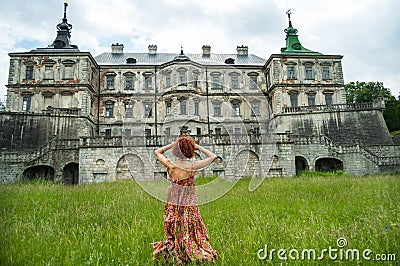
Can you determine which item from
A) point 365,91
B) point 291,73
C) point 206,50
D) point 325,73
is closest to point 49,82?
point 206,50

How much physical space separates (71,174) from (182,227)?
71.4 feet

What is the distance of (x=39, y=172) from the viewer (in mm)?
22625

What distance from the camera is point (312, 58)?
34.8 meters

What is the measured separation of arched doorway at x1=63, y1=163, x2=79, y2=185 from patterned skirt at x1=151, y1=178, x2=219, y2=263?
21076mm

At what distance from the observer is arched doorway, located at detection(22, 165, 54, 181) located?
2152 centimetres

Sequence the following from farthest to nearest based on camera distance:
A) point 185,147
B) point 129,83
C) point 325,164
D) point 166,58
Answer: point 166,58
point 129,83
point 325,164
point 185,147

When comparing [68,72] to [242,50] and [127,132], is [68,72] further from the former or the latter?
[127,132]

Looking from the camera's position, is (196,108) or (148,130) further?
(148,130)

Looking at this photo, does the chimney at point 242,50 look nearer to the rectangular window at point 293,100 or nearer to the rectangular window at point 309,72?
the rectangular window at point 309,72

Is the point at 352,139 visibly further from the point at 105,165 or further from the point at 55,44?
the point at 55,44

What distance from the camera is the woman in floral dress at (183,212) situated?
12.2 feet

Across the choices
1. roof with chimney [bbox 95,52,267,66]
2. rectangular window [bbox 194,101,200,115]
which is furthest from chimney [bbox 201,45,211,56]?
rectangular window [bbox 194,101,200,115]

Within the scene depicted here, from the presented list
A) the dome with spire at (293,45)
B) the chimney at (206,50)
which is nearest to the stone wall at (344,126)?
the dome with spire at (293,45)

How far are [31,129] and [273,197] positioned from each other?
25.4 meters
